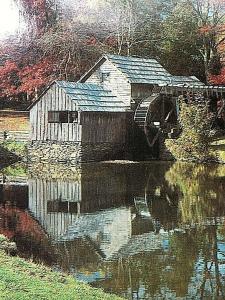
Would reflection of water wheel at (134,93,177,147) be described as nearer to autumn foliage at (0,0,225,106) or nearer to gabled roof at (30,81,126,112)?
gabled roof at (30,81,126,112)

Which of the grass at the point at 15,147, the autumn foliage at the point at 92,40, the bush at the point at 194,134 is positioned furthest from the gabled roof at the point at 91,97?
the autumn foliage at the point at 92,40

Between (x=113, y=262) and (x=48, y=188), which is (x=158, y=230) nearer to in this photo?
(x=113, y=262)

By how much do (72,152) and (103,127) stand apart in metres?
2.20

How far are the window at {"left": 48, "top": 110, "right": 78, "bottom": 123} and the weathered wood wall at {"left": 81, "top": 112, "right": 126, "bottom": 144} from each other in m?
1.05

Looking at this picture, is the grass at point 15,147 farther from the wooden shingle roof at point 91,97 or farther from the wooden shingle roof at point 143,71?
the wooden shingle roof at point 143,71

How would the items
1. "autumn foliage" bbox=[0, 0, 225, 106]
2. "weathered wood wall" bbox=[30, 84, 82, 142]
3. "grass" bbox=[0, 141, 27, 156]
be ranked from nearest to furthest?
"weathered wood wall" bbox=[30, 84, 82, 142], "grass" bbox=[0, 141, 27, 156], "autumn foliage" bbox=[0, 0, 225, 106]

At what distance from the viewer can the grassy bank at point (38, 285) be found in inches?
287

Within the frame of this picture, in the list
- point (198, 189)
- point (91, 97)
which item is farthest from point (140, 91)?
point (198, 189)

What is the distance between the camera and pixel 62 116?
3112cm

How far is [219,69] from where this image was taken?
3906cm

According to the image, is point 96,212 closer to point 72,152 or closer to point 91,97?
point 72,152

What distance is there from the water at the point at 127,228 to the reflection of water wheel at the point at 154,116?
7363 millimetres

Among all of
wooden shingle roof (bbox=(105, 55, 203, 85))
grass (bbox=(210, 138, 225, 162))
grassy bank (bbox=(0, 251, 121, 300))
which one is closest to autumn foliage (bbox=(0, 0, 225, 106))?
wooden shingle roof (bbox=(105, 55, 203, 85))

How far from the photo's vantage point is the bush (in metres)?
27.3
